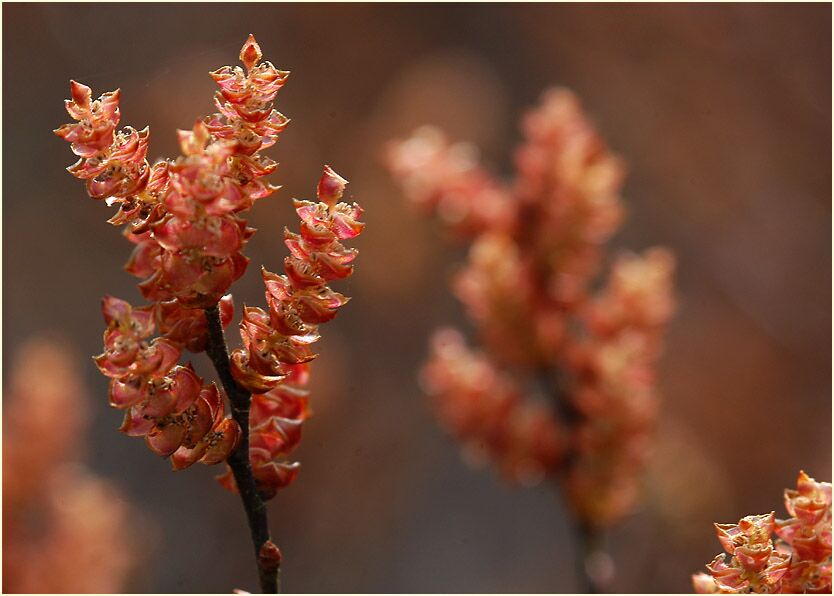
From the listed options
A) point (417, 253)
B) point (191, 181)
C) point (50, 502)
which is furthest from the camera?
point (417, 253)

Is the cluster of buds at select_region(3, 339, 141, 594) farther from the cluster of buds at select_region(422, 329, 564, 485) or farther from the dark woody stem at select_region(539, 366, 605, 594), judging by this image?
the dark woody stem at select_region(539, 366, 605, 594)

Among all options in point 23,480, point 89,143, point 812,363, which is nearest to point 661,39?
point 812,363

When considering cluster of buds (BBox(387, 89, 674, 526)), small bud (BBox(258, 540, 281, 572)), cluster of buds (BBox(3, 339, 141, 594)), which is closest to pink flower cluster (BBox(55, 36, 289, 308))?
small bud (BBox(258, 540, 281, 572))

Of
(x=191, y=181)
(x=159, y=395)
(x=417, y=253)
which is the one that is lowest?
(x=159, y=395)

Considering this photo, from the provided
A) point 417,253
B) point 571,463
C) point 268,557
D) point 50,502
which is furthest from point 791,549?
point 417,253

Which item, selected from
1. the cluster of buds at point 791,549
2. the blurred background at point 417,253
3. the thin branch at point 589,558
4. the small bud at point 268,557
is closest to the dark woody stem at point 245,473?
the small bud at point 268,557

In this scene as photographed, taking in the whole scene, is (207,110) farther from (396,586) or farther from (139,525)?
(396,586)

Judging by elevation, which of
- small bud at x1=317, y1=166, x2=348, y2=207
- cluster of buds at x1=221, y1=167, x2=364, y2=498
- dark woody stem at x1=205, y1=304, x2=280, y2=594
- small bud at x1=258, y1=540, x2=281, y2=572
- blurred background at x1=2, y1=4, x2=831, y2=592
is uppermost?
blurred background at x1=2, y1=4, x2=831, y2=592

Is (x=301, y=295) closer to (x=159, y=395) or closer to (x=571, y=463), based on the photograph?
(x=159, y=395)
